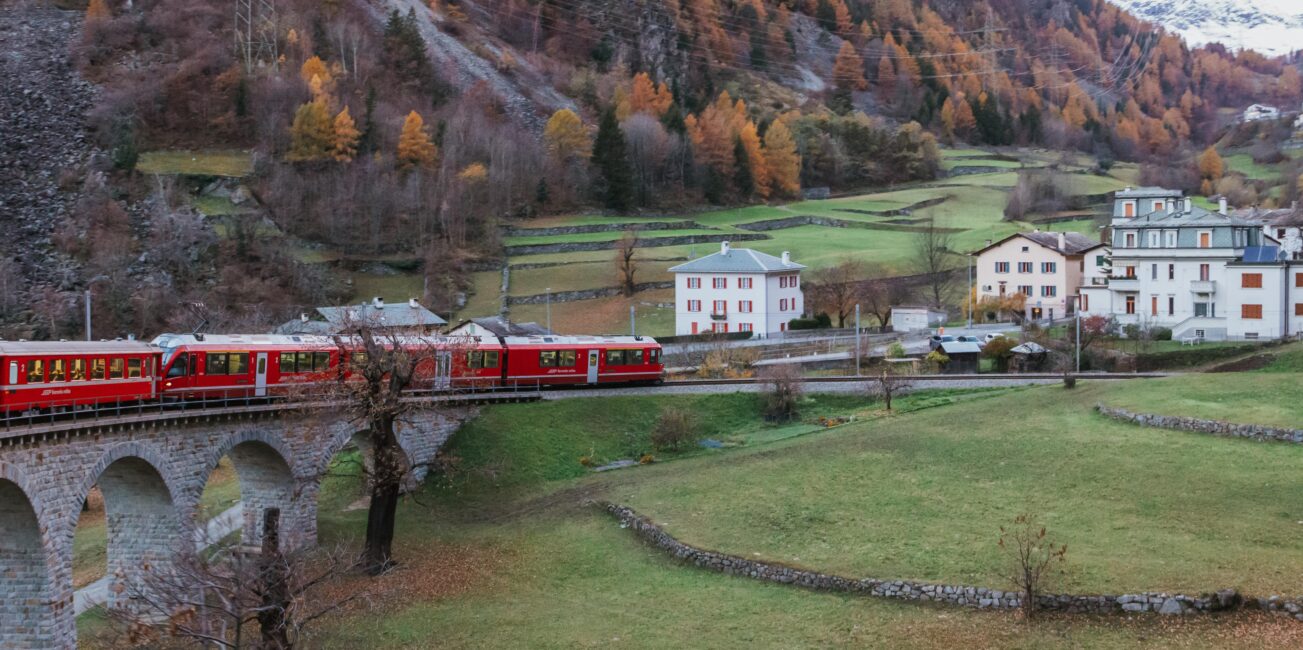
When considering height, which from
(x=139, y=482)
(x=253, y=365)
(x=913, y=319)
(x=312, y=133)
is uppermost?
(x=312, y=133)

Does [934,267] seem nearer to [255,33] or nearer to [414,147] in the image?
[414,147]

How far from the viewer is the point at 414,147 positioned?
108 metres

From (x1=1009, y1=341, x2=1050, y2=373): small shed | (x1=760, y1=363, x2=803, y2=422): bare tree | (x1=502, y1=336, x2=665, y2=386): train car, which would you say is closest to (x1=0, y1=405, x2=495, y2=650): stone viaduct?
(x1=502, y1=336, x2=665, y2=386): train car

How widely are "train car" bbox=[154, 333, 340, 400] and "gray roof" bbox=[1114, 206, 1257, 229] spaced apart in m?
41.6

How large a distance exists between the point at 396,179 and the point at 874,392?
5729 centimetres

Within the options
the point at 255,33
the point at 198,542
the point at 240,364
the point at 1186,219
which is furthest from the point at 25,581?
the point at 255,33

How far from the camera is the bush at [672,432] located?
162 feet

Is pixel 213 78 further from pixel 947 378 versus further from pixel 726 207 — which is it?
pixel 947 378

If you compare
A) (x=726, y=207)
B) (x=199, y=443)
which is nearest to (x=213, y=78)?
(x=726, y=207)

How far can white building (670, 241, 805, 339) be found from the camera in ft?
259

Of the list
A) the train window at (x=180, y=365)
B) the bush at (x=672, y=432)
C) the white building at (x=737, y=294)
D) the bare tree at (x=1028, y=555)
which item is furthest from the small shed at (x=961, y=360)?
the train window at (x=180, y=365)

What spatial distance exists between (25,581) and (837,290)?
57108 mm

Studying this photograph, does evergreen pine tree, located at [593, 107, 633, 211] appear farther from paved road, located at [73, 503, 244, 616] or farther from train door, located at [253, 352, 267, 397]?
train door, located at [253, 352, 267, 397]

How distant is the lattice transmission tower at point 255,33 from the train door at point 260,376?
7846 cm
